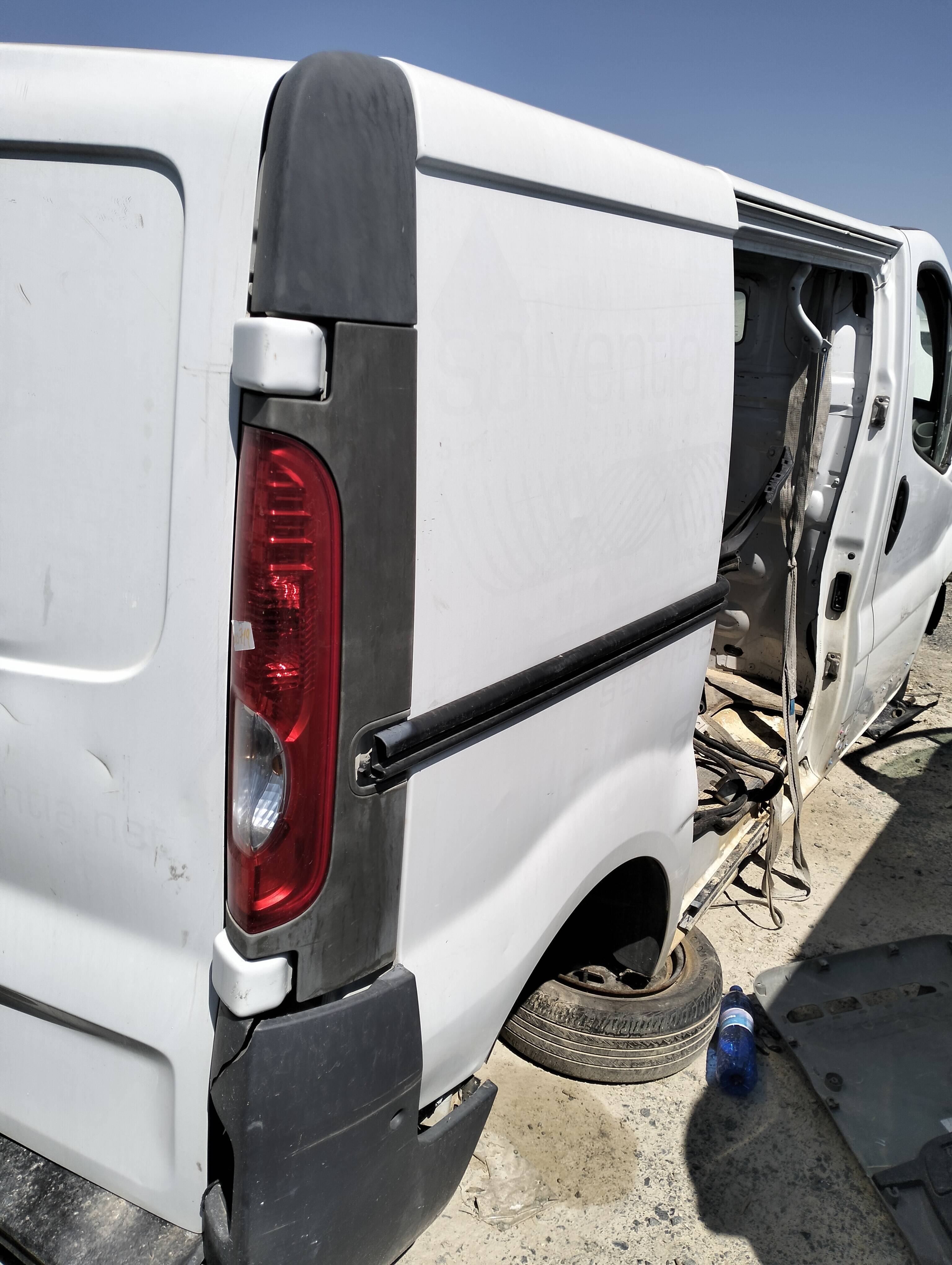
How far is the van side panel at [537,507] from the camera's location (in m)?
1.22

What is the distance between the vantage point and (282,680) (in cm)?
113

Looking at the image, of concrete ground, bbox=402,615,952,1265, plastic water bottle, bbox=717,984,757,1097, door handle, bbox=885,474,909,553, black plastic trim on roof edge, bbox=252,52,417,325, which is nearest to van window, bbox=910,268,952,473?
door handle, bbox=885,474,909,553

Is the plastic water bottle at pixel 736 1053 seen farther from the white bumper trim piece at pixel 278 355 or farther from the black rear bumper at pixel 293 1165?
the white bumper trim piece at pixel 278 355

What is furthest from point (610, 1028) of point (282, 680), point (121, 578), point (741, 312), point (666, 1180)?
point (741, 312)

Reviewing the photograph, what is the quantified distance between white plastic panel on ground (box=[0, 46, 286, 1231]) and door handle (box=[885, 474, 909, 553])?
292 cm

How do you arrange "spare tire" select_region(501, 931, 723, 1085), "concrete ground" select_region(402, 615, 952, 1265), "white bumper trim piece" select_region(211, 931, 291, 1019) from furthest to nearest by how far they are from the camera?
"spare tire" select_region(501, 931, 723, 1085)
"concrete ground" select_region(402, 615, 952, 1265)
"white bumper trim piece" select_region(211, 931, 291, 1019)

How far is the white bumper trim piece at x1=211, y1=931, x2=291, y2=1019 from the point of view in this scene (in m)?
1.16

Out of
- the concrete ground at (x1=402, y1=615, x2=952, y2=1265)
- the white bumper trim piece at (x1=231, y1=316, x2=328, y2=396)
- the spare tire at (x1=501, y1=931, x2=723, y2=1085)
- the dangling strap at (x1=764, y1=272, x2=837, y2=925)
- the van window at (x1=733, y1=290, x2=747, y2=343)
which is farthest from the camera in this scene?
the van window at (x1=733, y1=290, x2=747, y2=343)

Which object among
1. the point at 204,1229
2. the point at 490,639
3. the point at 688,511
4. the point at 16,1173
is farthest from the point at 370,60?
the point at 16,1173

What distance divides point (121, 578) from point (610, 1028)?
1.83m

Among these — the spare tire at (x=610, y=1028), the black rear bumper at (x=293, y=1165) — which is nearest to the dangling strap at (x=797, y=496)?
the spare tire at (x=610, y=1028)

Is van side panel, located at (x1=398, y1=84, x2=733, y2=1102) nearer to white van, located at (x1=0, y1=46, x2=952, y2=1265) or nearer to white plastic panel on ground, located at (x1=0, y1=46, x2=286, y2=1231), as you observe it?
white van, located at (x1=0, y1=46, x2=952, y2=1265)

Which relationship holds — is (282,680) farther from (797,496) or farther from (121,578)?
(797,496)

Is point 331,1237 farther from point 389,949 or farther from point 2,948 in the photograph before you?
point 2,948
